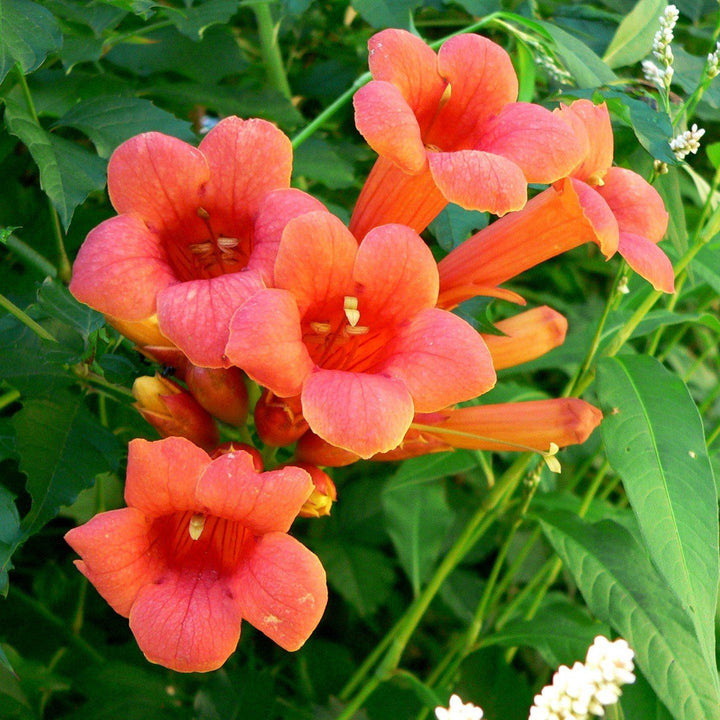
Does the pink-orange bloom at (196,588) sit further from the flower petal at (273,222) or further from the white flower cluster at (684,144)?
the white flower cluster at (684,144)

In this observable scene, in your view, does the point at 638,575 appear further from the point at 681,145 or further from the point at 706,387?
the point at 706,387

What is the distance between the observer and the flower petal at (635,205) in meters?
1.46

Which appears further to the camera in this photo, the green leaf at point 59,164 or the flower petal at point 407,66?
the green leaf at point 59,164

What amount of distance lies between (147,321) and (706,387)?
2.43 metres

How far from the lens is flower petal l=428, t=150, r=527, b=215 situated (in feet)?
3.82

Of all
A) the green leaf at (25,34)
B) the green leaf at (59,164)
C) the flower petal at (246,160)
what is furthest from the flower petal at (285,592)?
the green leaf at (25,34)

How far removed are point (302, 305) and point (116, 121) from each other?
2.27 ft

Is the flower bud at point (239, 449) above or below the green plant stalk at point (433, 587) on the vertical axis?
above

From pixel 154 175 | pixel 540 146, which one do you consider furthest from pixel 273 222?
pixel 540 146

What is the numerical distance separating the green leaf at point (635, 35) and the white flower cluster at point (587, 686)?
4.37 ft

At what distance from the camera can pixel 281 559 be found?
1155mm

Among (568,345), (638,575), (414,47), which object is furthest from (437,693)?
(414,47)

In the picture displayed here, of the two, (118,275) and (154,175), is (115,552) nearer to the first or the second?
(118,275)

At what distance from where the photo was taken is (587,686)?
1.12 meters
